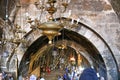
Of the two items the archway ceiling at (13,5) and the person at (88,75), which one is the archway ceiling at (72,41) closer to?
the archway ceiling at (13,5)

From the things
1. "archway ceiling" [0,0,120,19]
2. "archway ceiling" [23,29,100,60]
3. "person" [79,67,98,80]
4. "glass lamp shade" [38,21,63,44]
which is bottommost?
"archway ceiling" [23,29,100,60]

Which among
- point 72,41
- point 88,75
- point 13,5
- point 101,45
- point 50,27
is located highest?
point 50,27

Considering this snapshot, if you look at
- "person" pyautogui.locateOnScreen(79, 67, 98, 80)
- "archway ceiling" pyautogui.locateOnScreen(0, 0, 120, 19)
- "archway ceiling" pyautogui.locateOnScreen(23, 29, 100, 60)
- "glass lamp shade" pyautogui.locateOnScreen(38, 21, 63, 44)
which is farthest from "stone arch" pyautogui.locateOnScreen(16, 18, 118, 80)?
"person" pyautogui.locateOnScreen(79, 67, 98, 80)

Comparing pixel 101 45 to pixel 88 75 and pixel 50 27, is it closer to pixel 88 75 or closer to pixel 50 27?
pixel 50 27

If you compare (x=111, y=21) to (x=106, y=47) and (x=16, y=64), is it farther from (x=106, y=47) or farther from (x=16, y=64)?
(x=16, y=64)

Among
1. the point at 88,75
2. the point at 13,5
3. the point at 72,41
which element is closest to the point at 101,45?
the point at 72,41

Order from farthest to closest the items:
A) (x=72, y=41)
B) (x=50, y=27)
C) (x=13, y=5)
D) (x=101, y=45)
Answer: (x=72, y=41) → (x=101, y=45) → (x=13, y=5) → (x=50, y=27)

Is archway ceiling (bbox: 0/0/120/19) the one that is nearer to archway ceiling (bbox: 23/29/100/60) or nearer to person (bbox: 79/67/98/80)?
archway ceiling (bbox: 23/29/100/60)

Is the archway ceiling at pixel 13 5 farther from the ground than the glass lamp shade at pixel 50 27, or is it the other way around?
the glass lamp shade at pixel 50 27

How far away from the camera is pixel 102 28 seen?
1246 cm

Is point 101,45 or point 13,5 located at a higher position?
point 13,5

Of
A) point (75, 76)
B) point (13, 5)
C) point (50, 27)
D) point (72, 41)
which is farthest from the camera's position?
point (72, 41)

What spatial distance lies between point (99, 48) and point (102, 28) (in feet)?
1.78

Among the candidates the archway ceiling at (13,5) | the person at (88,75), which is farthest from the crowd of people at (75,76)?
the archway ceiling at (13,5)
